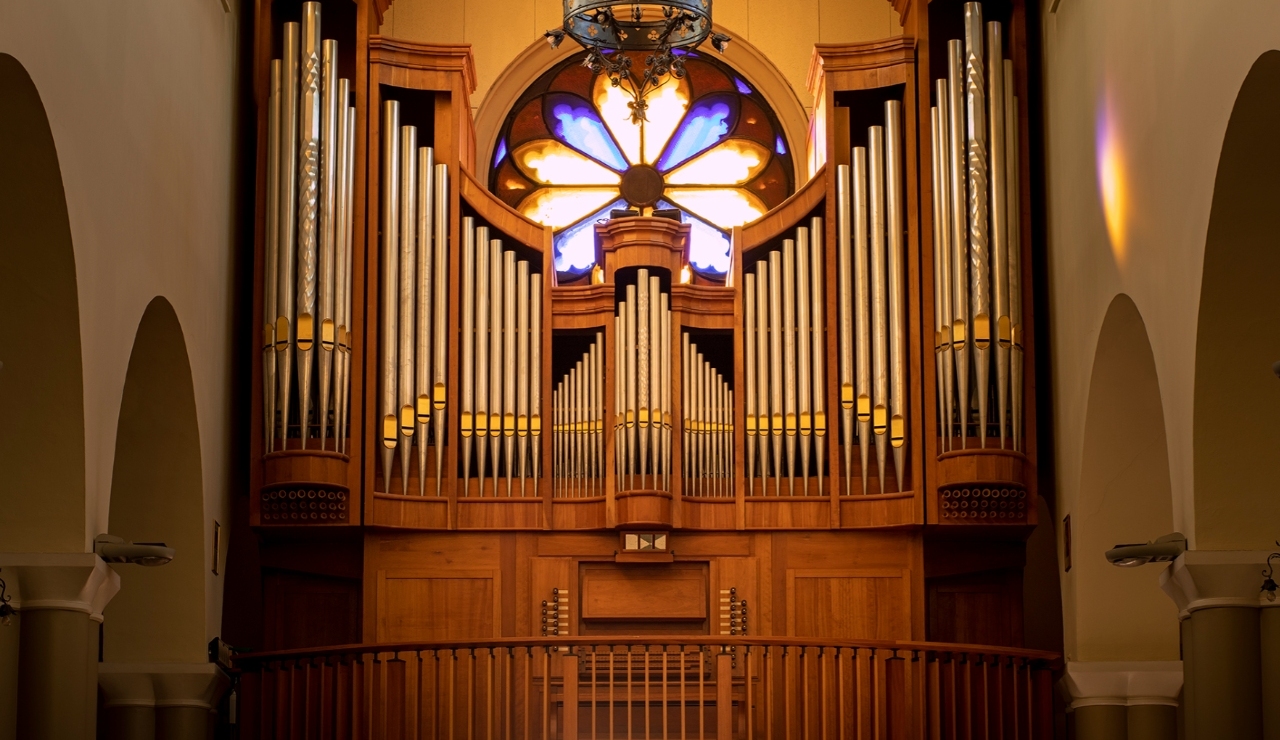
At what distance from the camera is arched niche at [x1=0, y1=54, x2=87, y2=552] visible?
409 inches

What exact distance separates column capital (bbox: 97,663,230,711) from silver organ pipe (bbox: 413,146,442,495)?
7.86 ft

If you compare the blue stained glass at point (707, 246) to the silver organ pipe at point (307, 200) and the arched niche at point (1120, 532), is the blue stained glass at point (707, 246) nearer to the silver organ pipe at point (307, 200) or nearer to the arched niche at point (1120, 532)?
the silver organ pipe at point (307, 200)

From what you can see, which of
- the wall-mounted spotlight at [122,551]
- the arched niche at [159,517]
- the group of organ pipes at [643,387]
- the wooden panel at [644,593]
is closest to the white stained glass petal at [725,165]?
the group of organ pipes at [643,387]

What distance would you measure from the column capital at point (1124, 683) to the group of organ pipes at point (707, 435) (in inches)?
126

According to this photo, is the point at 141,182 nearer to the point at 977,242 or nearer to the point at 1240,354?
the point at 977,242

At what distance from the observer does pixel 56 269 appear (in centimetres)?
1072

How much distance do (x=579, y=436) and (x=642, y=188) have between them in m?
4.12

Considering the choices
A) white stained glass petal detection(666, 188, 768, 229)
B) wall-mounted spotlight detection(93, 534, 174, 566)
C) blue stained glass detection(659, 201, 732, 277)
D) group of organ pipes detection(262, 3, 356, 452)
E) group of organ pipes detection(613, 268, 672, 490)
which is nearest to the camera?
wall-mounted spotlight detection(93, 534, 174, 566)

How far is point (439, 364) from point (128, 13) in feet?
14.8

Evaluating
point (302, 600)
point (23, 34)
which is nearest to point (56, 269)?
point (23, 34)

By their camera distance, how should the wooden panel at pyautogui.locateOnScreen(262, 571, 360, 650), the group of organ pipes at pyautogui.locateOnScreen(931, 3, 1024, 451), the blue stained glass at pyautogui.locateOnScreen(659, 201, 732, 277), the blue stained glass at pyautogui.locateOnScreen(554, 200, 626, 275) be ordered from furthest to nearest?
the blue stained glass at pyautogui.locateOnScreen(659, 201, 732, 277)
the blue stained glass at pyautogui.locateOnScreen(554, 200, 626, 275)
the wooden panel at pyautogui.locateOnScreen(262, 571, 360, 650)
the group of organ pipes at pyautogui.locateOnScreen(931, 3, 1024, 451)

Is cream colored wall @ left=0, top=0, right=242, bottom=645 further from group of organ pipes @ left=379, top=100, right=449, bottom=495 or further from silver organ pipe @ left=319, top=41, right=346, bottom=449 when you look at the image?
group of organ pipes @ left=379, top=100, right=449, bottom=495

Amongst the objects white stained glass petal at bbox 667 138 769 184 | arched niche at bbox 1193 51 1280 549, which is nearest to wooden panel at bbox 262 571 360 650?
white stained glass petal at bbox 667 138 769 184

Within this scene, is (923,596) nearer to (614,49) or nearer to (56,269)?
(614,49)
